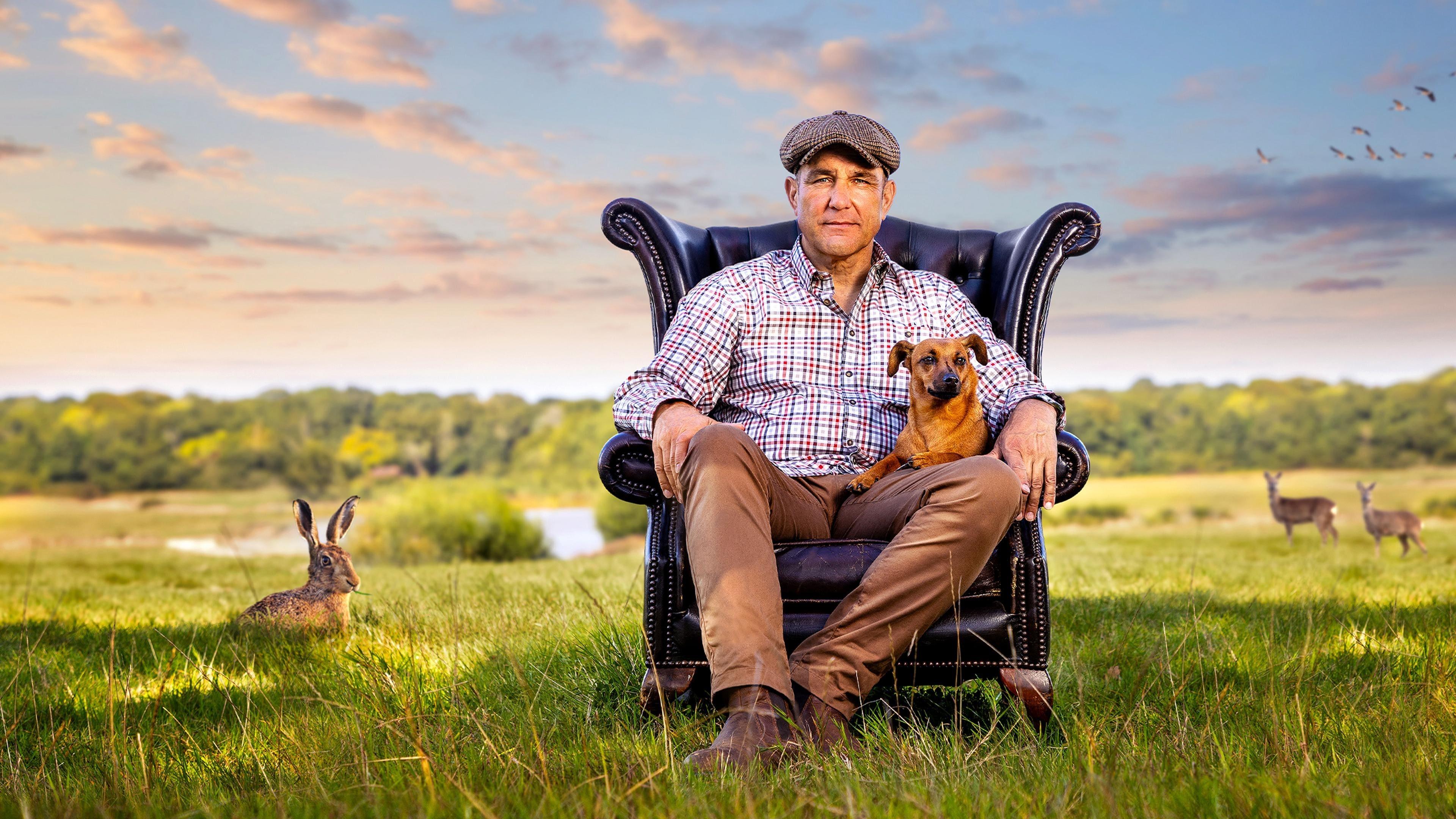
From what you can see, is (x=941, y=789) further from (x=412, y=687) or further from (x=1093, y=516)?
(x=1093, y=516)

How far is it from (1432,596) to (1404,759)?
12.1 ft

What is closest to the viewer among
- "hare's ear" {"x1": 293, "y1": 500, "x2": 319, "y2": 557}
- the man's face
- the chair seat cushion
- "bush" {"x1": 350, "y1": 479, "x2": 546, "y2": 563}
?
the chair seat cushion

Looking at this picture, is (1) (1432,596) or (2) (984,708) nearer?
(2) (984,708)

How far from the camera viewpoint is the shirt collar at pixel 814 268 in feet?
11.9

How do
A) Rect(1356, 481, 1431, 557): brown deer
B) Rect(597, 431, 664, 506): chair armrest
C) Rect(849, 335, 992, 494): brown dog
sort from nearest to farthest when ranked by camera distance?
Rect(597, 431, 664, 506): chair armrest
Rect(849, 335, 992, 494): brown dog
Rect(1356, 481, 1431, 557): brown deer

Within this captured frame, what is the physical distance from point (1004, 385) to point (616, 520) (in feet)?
55.0

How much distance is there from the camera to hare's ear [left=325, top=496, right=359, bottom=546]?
3975mm

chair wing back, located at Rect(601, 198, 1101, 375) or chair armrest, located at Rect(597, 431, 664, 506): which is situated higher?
chair wing back, located at Rect(601, 198, 1101, 375)

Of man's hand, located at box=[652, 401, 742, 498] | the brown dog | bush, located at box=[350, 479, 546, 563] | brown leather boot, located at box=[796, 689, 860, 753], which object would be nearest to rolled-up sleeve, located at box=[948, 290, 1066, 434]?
the brown dog

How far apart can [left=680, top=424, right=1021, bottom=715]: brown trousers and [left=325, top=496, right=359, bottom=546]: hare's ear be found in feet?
6.03

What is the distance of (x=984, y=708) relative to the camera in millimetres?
3174

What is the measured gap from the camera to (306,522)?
3.94m

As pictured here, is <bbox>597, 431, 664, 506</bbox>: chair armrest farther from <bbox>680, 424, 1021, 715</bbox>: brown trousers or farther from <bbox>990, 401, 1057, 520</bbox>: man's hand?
<bbox>680, 424, 1021, 715</bbox>: brown trousers

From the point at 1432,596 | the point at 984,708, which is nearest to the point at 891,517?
the point at 984,708
